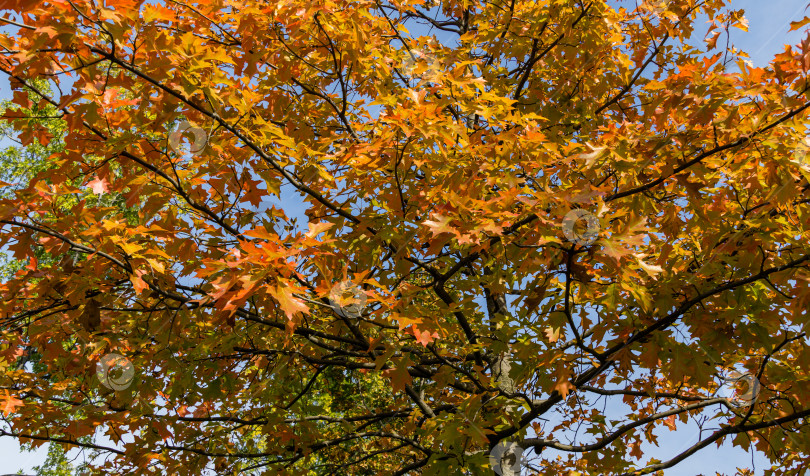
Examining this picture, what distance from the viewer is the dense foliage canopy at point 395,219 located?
2.61 m

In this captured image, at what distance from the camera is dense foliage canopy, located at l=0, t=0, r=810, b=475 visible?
2.61 m

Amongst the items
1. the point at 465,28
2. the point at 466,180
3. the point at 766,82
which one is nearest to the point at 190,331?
the point at 466,180

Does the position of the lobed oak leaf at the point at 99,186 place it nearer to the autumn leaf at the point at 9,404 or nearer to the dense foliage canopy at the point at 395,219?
the dense foliage canopy at the point at 395,219

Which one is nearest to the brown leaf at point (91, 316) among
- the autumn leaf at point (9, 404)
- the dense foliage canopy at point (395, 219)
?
the dense foliage canopy at point (395, 219)

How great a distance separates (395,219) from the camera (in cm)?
329

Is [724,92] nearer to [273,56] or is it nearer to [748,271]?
[748,271]

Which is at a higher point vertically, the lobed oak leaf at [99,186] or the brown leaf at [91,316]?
the lobed oak leaf at [99,186]

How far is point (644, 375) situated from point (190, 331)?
481 centimetres

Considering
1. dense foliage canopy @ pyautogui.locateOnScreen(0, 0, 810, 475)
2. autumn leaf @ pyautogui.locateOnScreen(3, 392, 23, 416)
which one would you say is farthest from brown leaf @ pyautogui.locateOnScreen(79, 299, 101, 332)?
autumn leaf @ pyautogui.locateOnScreen(3, 392, 23, 416)

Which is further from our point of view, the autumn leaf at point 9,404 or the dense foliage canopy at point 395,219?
the autumn leaf at point 9,404

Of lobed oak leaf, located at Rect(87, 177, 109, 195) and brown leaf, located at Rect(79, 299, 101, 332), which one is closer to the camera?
lobed oak leaf, located at Rect(87, 177, 109, 195)

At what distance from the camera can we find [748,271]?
→ 311 centimetres

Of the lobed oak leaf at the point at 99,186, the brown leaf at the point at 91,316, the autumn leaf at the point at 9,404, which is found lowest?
the autumn leaf at the point at 9,404

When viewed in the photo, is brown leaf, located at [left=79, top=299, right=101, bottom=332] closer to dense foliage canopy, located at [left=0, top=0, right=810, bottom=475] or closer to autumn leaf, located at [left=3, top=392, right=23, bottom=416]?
dense foliage canopy, located at [left=0, top=0, right=810, bottom=475]
